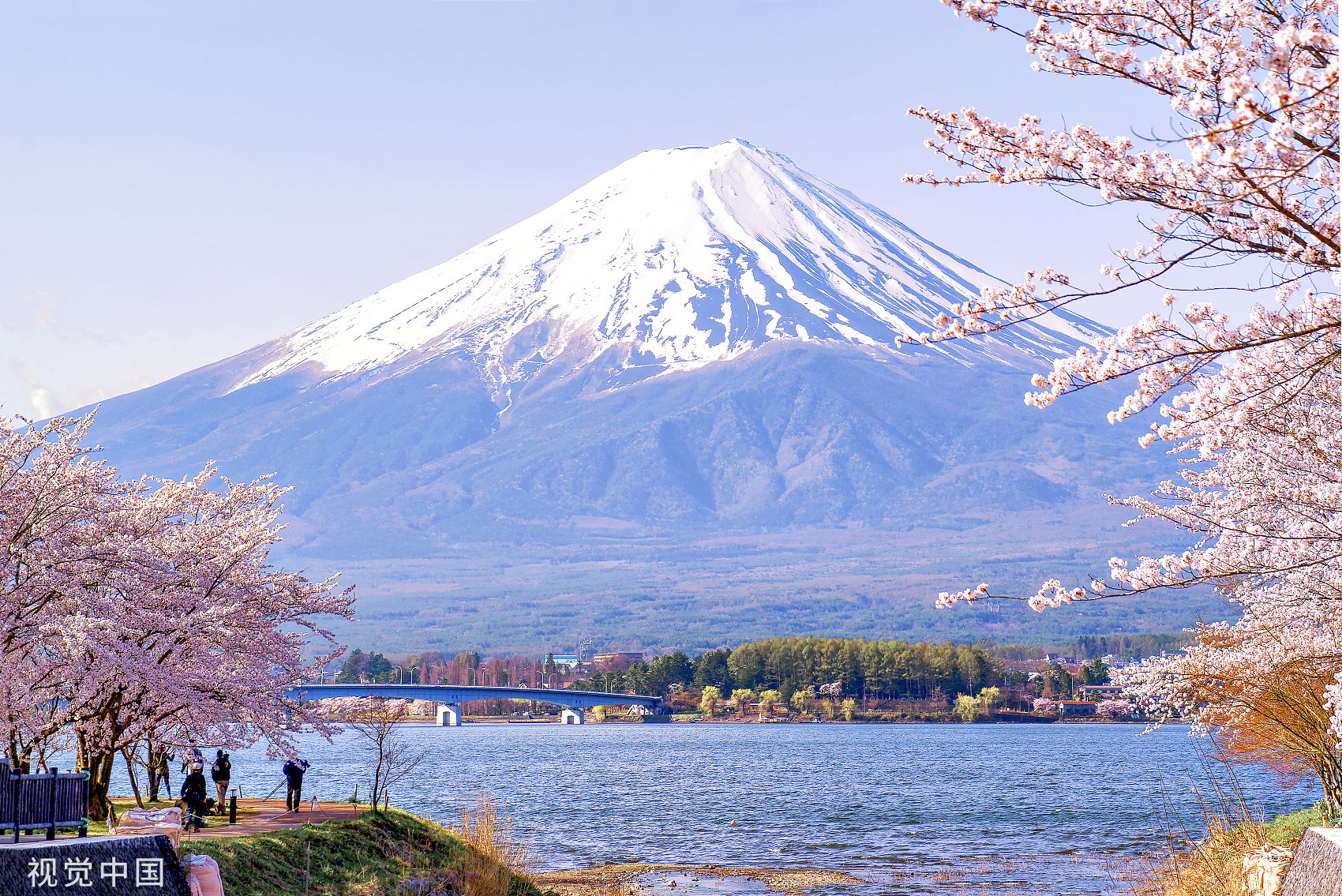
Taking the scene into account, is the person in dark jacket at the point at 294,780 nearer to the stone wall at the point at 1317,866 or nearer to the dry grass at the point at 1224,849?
the dry grass at the point at 1224,849

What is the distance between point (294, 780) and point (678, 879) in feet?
37.0

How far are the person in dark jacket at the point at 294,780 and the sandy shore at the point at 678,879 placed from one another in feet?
20.2

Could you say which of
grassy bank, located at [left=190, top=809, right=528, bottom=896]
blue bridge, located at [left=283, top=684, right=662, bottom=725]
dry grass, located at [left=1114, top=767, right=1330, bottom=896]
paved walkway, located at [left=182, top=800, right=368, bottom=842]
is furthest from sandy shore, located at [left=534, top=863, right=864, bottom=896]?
blue bridge, located at [left=283, top=684, right=662, bottom=725]

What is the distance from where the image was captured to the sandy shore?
32.4 m

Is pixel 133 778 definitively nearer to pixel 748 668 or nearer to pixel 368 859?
pixel 368 859

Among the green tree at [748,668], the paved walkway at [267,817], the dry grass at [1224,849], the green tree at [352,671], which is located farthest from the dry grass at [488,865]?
the green tree at [352,671]

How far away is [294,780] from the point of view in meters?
29.1

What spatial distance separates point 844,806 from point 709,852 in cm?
1753

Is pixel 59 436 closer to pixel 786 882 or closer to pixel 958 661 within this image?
pixel 786 882

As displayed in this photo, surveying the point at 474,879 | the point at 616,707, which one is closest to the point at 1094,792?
the point at 474,879

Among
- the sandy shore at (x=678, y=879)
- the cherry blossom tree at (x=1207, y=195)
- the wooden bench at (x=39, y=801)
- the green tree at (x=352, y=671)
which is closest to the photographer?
the cherry blossom tree at (x=1207, y=195)

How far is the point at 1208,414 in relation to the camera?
8.71 m

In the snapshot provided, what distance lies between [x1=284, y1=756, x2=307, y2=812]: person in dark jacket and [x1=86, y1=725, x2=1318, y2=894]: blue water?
9.96 m

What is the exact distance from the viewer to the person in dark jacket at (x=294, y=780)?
2875 centimetres
